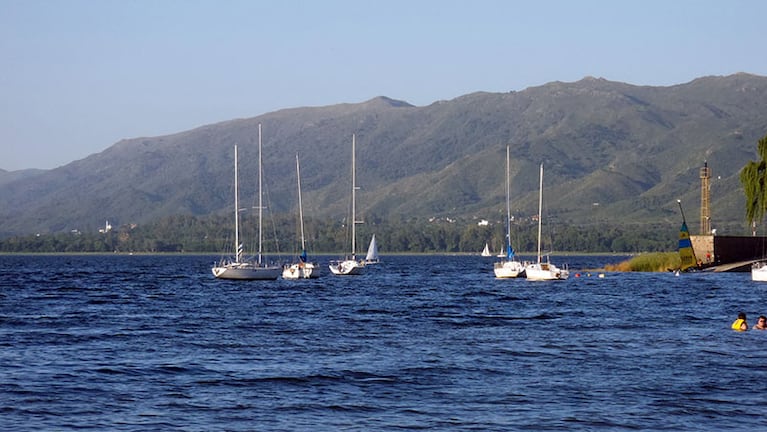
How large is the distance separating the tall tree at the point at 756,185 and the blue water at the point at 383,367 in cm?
3194

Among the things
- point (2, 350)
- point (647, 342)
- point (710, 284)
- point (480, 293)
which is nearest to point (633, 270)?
point (710, 284)

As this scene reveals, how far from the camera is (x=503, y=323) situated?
202 feet

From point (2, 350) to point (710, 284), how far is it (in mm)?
72826

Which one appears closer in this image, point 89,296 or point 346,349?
point 346,349

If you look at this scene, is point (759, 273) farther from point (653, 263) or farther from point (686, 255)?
point (653, 263)

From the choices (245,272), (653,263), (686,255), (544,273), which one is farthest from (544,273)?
(653,263)

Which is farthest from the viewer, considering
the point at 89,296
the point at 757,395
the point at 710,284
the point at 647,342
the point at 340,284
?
the point at 340,284

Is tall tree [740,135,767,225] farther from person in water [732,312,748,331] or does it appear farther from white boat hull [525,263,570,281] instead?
person in water [732,312,748,331]

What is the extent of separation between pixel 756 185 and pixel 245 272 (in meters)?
51.1

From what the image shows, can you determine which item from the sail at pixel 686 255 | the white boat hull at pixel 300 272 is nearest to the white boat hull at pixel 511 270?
the sail at pixel 686 255

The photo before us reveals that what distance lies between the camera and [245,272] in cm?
11762

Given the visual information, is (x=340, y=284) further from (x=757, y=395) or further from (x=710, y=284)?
(x=757, y=395)

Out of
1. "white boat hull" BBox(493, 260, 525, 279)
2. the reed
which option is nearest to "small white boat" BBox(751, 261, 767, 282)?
"white boat hull" BBox(493, 260, 525, 279)

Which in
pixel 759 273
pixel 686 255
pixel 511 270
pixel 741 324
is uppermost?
pixel 686 255
